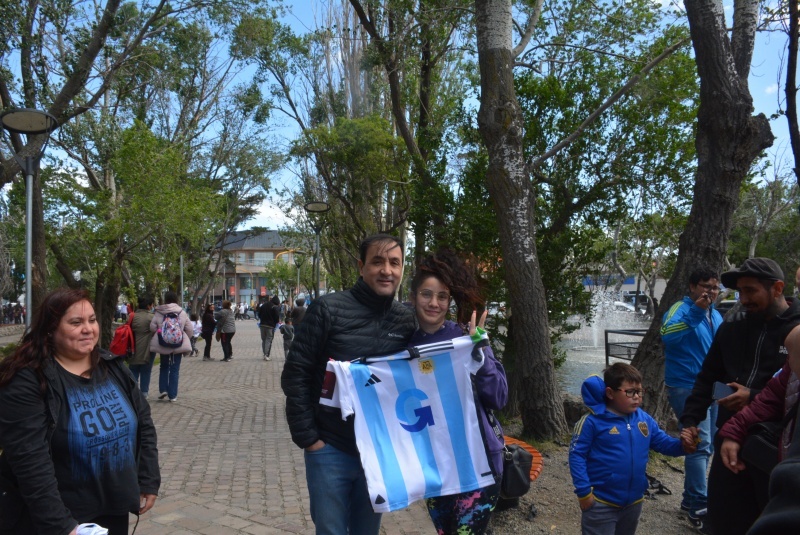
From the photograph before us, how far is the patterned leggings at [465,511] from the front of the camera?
3.14 metres

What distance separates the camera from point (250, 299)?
12044cm

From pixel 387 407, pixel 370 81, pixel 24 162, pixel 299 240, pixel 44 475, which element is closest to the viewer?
pixel 44 475

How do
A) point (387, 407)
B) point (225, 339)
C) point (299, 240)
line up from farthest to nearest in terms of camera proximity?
1. point (299, 240)
2. point (225, 339)
3. point (387, 407)

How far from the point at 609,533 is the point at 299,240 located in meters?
38.0

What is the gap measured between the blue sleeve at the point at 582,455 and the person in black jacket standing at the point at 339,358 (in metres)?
1.15

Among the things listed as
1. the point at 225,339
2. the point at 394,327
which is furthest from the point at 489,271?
the point at 225,339

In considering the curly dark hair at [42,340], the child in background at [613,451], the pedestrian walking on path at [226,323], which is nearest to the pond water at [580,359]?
the child in background at [613,451]

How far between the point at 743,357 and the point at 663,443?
0.66 metres

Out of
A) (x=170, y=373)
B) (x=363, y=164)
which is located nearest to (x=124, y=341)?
(x=170, y=373)

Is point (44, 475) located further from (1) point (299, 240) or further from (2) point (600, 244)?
(1) point (299, 240)

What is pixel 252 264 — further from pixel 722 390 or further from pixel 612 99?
pixel 722 390

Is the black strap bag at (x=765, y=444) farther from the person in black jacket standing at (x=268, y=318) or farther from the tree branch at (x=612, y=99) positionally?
the person in black jacket standing at (x=268, y=318)

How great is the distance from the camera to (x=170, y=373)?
11.1 meters

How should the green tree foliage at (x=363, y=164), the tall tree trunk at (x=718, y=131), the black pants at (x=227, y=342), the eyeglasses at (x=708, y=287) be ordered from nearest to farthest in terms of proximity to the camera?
the eyeglasses at (x=708, y=287)
the tall tree trunk at (x=718, y=131)
the black pants at (x=227, y=342)
the green tree foliage at (x=363, y=164)
